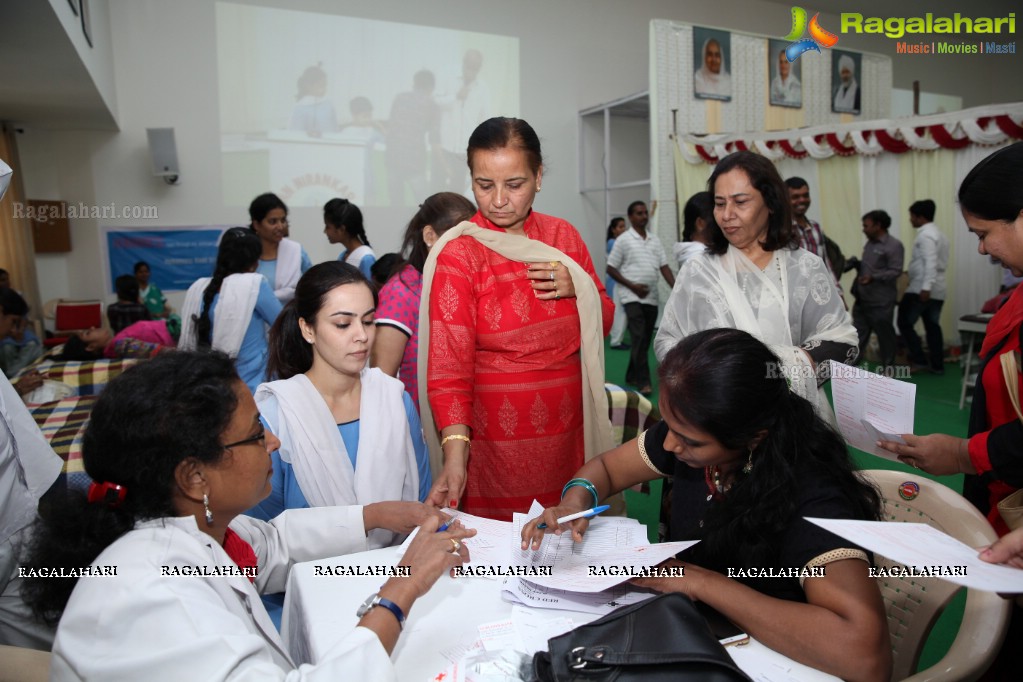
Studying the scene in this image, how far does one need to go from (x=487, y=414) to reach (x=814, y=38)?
10100 millimetres

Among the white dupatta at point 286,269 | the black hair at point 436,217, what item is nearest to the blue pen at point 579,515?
the black hair at point 436,217

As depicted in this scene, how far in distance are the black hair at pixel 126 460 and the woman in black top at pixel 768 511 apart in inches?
25.3

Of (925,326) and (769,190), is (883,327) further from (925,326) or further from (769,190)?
(769,190)

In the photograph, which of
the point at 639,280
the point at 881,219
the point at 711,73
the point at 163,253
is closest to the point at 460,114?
the point at 711,73

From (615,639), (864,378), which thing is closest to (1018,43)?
(864,378)

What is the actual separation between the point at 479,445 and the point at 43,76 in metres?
4.76

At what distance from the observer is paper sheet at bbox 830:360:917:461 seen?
1.41 m

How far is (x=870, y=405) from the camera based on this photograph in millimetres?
1489

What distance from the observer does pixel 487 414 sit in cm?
182

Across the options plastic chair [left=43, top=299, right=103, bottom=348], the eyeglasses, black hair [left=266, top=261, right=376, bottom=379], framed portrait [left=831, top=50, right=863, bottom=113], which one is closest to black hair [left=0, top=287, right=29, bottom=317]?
black hair [left=266, top=261, right=376, bottom=379]

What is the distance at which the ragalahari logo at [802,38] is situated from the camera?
8852 mm

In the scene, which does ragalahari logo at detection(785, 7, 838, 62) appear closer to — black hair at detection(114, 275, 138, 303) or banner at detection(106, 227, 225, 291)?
banner at detection(106, 227, 225, 291)

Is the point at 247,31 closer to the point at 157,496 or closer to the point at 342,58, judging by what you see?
the point at 342,58

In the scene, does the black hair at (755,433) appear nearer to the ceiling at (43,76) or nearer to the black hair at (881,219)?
the ceiling at (43,76)
